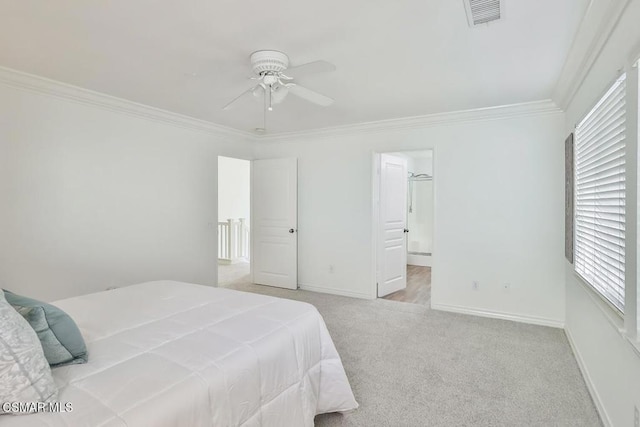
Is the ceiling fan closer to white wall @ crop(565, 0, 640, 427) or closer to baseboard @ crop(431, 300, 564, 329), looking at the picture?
white wall @ crop(565, 0, 640, 427)

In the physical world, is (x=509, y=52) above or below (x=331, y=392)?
above

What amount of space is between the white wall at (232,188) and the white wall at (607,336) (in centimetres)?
643

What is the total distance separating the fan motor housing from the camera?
2336 mm

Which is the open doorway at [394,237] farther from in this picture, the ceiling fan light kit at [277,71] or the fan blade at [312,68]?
the fan blade at [312,68]

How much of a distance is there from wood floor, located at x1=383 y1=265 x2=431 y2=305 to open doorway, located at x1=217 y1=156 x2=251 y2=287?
253 centimetres

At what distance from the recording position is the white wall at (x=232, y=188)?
7809mm

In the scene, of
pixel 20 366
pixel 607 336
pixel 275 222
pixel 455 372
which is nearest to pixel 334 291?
pixel 275 222

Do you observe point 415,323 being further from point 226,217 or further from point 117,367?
point 226,217

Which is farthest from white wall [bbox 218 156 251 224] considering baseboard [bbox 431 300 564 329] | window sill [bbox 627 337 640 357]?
window sill [bbox 627 337 640 357]

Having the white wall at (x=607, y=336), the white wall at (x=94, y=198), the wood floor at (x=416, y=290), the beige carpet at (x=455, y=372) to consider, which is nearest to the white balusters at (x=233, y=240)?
the white wall at (x=94, y=198)

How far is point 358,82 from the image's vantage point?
2.96m

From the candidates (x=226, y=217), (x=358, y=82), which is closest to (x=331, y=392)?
(x=358, y=82)

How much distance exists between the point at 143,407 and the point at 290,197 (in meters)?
4.14

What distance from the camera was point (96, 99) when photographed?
131 inches
